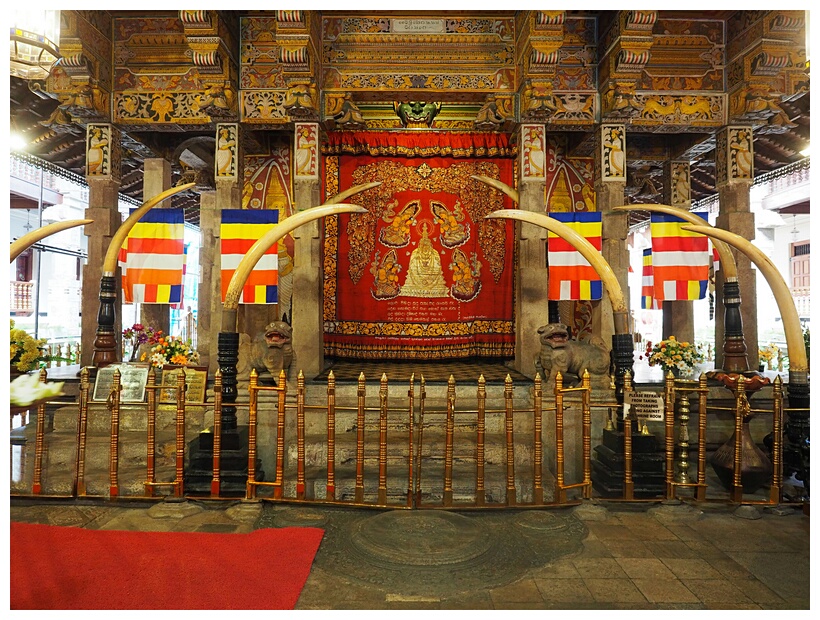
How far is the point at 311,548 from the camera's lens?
10.6ft

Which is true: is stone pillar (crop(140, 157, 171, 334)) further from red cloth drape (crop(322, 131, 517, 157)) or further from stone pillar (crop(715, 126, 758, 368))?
stone pillar (crop(715, 126, 758, 368))

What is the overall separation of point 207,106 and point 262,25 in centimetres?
153

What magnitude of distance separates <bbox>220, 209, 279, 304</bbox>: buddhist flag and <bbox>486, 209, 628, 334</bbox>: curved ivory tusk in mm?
2954

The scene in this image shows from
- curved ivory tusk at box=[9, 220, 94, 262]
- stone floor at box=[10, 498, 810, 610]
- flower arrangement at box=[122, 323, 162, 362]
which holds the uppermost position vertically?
curved ivory tusk at box=[9, 220, 94, 262]

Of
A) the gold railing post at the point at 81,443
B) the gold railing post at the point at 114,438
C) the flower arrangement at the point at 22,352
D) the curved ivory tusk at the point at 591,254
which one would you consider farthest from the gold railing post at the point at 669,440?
the flower arrangement at the point at 22,352

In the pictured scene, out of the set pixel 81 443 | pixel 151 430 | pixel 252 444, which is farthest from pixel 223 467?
pixel 81 443

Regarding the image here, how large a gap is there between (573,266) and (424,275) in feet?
8.43

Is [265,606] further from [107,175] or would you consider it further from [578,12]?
[578,12]

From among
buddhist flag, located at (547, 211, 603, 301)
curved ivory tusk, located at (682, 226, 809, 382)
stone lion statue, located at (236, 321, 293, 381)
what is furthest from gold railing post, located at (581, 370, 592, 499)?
stone lion statue, located at (236, 321, 293, 381)

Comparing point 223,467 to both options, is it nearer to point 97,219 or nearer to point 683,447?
point 683,447

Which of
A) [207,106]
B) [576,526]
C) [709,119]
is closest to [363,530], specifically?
[576,526]

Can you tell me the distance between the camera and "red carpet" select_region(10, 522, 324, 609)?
261 cm

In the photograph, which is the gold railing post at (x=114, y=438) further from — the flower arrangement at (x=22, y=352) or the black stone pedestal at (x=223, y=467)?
the flower arrangement at (x=22, y=352)

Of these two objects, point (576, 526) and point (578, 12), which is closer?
point (576, 526)
